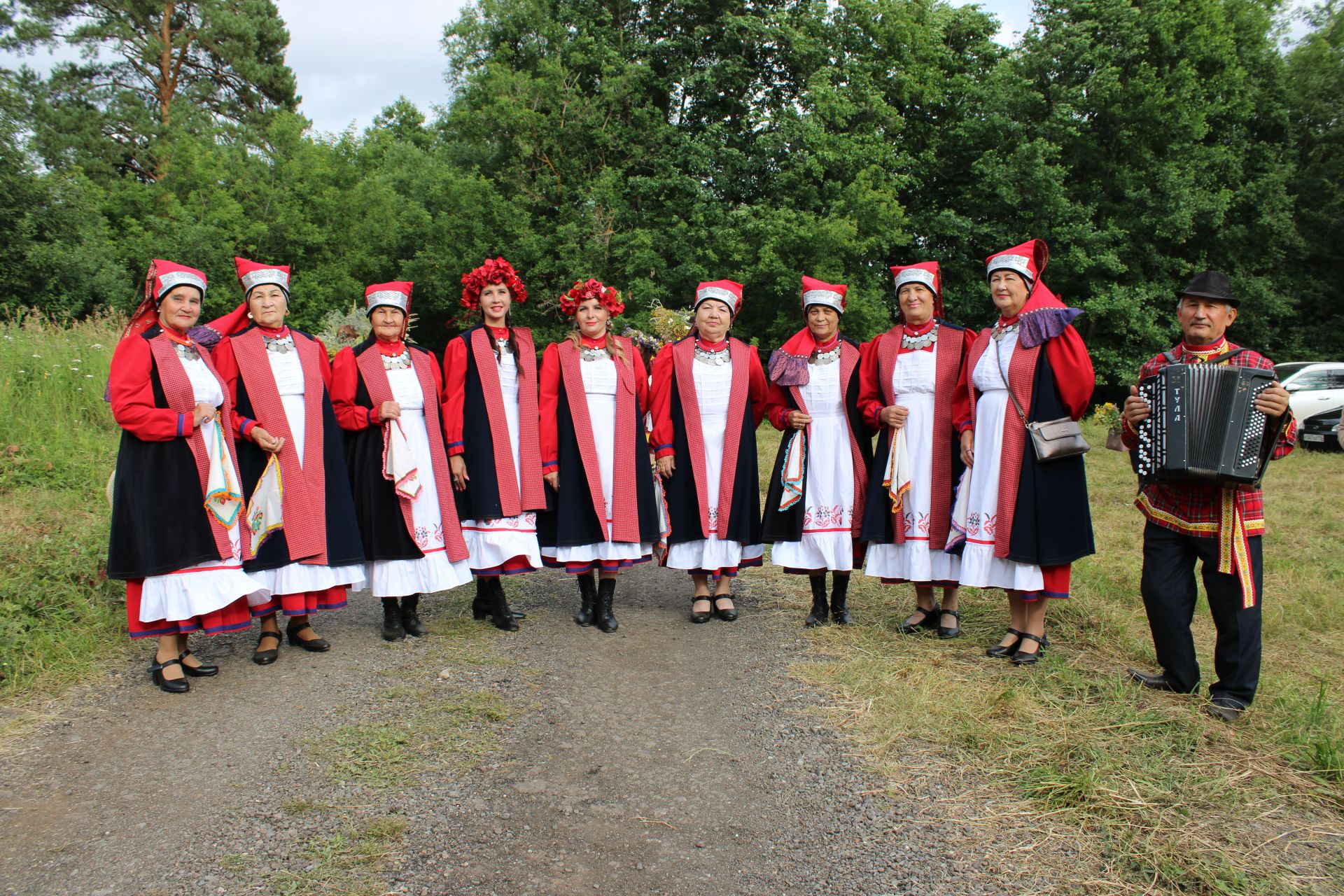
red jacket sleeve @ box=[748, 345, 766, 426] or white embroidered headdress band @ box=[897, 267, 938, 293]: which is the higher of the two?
white embroidered headdress band @ box=[897, 267, 938, 293]

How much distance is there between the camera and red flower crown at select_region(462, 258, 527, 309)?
5594 mm

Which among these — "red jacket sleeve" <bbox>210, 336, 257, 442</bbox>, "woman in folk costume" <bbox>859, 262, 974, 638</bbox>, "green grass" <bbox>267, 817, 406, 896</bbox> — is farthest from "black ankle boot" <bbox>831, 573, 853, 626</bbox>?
"red jacket sleeve" <bbox>210, 336, 257, 442</bbox>

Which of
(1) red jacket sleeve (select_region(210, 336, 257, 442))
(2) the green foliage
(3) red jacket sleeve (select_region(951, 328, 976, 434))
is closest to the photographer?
(1) red jacket sleeve (select_region(210, 336, 257, 442))

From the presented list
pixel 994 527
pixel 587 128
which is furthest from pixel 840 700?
pixel 587 128

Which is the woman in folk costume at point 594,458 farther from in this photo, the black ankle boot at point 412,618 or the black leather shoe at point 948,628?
the black leather shoe at point 948,628

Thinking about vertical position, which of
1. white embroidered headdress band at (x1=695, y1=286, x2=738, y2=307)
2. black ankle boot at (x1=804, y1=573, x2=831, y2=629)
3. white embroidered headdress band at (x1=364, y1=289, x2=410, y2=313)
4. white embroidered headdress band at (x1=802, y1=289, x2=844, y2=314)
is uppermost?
white embroidered headdress band at (x1=364, y1=289, x2=410, y2=313)

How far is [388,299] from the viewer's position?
541 centimetres

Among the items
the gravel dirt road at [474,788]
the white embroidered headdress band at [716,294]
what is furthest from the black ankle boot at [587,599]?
the white embroidered headdress band at [716,294]

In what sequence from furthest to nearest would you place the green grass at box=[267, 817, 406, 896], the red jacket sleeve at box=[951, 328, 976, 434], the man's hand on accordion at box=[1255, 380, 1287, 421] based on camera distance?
the red jacket sleeve at box=[951, 328, 976, 434], the man's hand on accordion at box=[1255, 380, 1287, 421], the green grass at box=[267, 817, 406, 896]

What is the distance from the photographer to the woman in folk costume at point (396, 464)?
529 cm

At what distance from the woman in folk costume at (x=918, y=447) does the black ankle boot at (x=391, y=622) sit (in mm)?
2804

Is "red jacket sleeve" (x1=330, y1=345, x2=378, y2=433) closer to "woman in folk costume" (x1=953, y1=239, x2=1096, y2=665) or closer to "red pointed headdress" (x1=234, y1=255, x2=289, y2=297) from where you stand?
"red pointed headdress" (x1=234, y1=255, x2=289, y2=297)

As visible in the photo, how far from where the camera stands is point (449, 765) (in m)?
3.71

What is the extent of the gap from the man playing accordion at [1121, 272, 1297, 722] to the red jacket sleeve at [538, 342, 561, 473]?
320 cm
